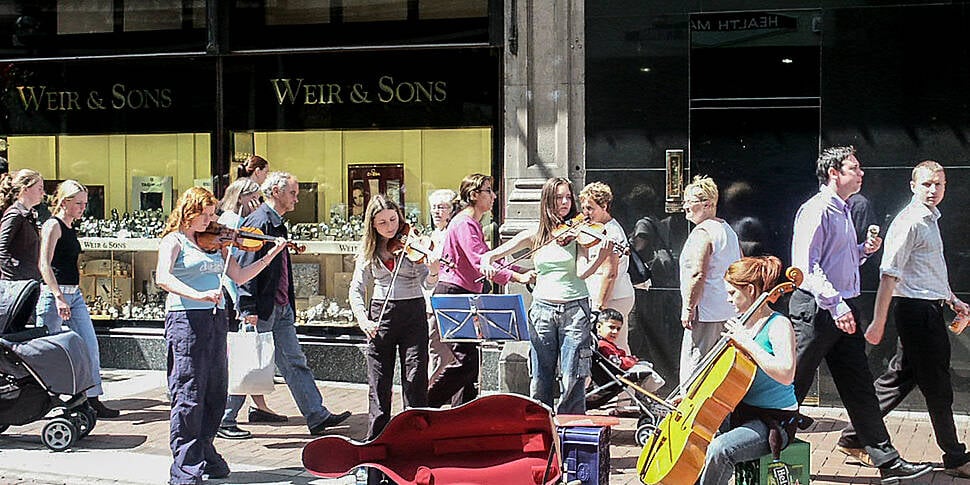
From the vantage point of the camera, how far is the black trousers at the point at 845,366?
7.98 m

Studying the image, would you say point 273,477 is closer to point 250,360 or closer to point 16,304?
point 250,360

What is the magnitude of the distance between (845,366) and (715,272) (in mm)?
1172

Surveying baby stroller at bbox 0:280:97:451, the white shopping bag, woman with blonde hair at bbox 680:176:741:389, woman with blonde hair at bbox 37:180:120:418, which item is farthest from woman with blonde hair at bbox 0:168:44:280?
woman with blonde hair at bbox 680:176:741:389

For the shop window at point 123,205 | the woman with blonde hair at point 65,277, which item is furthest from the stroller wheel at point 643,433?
the shop window at point 123,205

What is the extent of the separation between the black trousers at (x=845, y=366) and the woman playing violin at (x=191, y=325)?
11.6 feet

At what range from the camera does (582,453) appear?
6.59 metres

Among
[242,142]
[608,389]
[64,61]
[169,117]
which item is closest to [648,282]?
[608,389]

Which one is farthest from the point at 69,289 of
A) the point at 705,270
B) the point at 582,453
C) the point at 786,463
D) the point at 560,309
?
the point at 786,463

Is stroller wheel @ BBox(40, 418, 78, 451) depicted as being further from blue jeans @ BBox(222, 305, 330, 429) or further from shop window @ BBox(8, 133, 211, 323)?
shop window @ BBox(8, 133, 211, 323)

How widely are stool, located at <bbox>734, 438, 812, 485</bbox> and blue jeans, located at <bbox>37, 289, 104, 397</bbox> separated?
5040 millimetres

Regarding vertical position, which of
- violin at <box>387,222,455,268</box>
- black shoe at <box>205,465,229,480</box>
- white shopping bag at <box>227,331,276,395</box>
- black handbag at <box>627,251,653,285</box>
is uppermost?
violin at <box>387,222,455,268</box>

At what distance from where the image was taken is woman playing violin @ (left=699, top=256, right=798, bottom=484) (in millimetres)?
6254

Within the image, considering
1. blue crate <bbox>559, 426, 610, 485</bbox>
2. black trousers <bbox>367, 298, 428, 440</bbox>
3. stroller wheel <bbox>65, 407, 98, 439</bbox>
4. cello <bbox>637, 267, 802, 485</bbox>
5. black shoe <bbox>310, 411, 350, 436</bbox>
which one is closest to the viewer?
cello <bbox>637, 267, 802, 485</bbox>

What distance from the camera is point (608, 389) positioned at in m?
9.14
